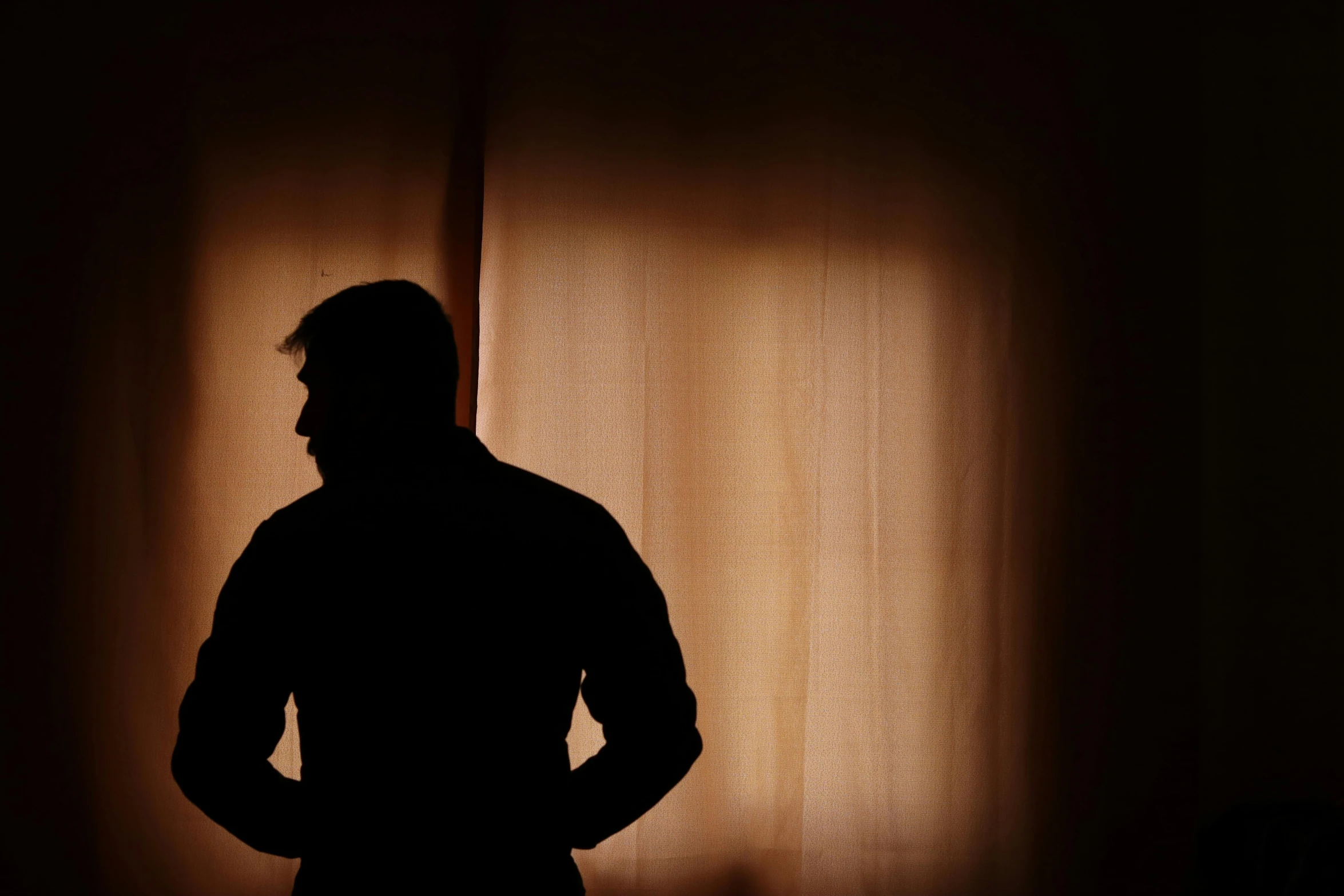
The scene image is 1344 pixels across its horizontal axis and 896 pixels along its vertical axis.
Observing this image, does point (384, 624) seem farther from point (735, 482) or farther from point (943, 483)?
point (943, 483)

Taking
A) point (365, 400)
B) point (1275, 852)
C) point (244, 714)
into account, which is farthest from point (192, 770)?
point (1275, 852)

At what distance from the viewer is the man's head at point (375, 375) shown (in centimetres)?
82

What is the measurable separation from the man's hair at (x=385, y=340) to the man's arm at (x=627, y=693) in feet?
0.68

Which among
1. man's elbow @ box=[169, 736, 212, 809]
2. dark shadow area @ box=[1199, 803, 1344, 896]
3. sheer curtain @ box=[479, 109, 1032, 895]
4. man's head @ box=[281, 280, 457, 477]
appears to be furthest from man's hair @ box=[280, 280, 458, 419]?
dark shadow area @ box=[1199, 803, 1344, 896]

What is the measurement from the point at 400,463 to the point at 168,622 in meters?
1.09

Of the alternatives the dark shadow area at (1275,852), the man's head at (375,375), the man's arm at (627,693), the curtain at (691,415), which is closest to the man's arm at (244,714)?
the man's head at (375,375)

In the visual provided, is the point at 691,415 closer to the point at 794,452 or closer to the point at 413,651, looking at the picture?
the point at 794,452

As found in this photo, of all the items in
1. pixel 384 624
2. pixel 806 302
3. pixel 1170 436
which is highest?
pixel 806 302

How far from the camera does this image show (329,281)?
1663 mm

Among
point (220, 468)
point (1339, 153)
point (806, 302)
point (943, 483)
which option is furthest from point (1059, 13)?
point (220, 468)

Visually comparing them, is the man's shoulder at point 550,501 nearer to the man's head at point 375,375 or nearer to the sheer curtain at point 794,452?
the man's head at point 375,375

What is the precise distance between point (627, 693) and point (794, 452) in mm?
935

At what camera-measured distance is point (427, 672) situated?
797mm

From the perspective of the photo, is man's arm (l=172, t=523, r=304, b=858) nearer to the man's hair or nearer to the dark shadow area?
the man's hair
